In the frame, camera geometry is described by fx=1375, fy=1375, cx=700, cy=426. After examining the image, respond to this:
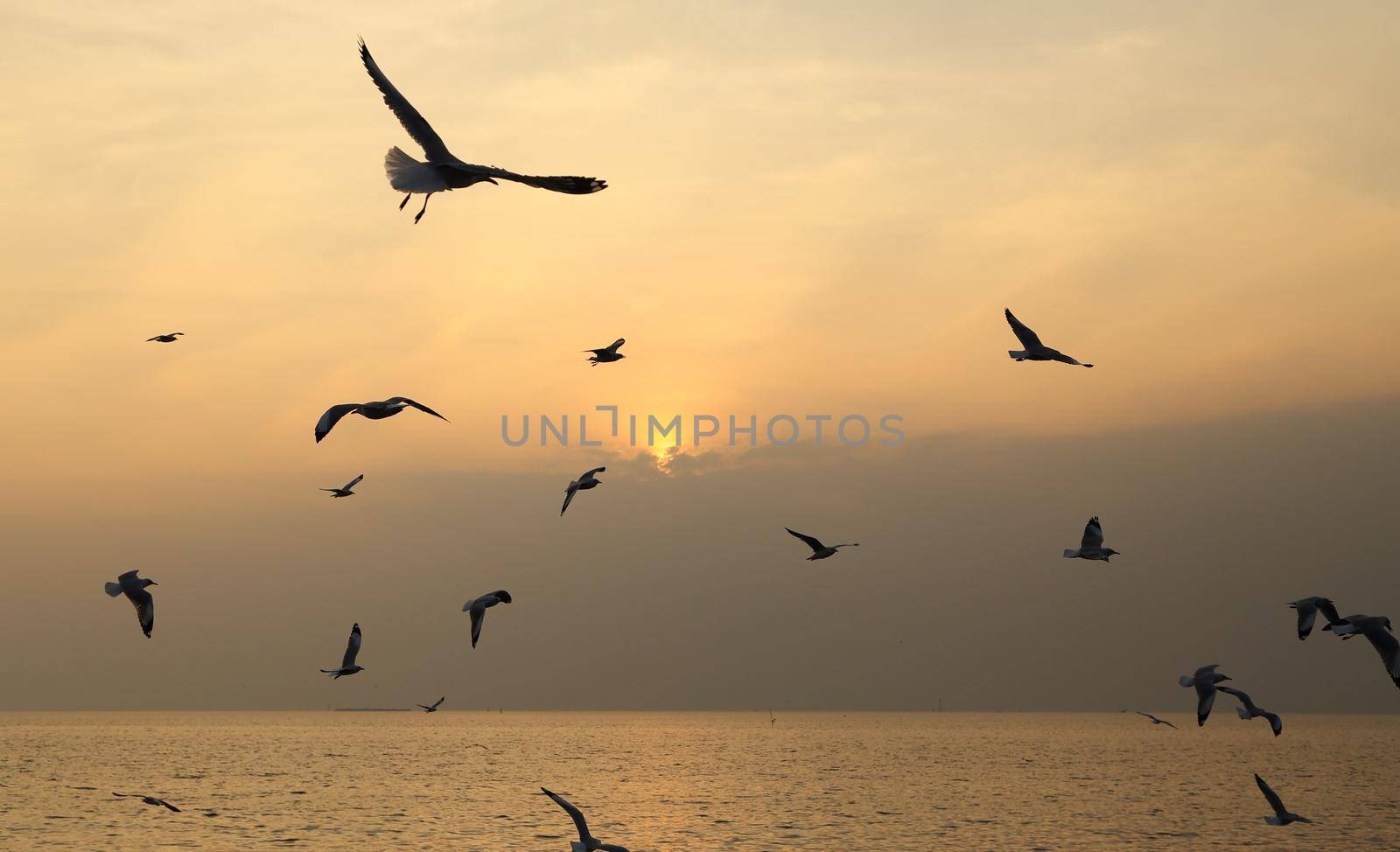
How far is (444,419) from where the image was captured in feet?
65.9

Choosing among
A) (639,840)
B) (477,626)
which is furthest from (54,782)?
(477,626)

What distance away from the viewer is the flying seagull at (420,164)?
1825 centimetres

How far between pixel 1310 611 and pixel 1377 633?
249cm

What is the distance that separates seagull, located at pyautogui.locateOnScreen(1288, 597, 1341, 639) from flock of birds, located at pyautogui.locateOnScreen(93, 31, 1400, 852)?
2 centimetres

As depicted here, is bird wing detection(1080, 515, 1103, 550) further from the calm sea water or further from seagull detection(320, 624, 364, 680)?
the calm sea water

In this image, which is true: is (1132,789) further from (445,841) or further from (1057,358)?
(1057,358)

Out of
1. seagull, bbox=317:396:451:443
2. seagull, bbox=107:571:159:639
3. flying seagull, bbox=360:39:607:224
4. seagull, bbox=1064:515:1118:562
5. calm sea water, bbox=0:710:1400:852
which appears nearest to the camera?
flying seagull, bbox=360:39:607:224

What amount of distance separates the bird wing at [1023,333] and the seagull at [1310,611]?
8.16 meters

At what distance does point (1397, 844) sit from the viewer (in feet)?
216

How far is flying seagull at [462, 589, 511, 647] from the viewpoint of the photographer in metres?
31.6

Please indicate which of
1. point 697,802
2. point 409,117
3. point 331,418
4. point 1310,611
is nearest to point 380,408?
point 331,418

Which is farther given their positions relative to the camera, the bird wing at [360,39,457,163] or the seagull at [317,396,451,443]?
the seagull at [317,396,451,443]

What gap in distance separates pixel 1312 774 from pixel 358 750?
118m

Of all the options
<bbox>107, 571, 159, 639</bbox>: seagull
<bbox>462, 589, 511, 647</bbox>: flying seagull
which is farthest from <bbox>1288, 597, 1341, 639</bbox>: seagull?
<bbox>107, 571, 159, 639</bbox>: seagull
